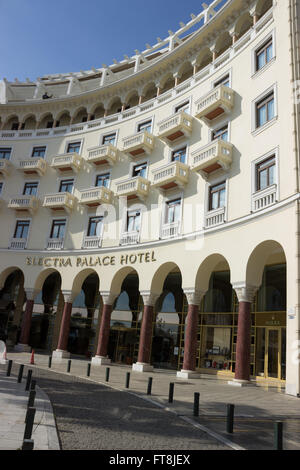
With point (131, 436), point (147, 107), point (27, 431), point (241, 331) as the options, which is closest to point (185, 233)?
point (241, 331)

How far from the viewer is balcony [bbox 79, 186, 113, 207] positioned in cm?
3144

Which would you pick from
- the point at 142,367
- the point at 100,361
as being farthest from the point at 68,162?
the point at 142,367

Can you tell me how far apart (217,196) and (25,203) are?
19554 millimetres

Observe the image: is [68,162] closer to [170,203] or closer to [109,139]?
[109,139]

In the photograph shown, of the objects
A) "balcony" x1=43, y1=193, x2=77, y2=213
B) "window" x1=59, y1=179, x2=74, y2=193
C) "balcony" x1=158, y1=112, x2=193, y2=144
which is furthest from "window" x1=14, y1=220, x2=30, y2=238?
"balcony" x1=158, y1=112, x2=193, y2=144

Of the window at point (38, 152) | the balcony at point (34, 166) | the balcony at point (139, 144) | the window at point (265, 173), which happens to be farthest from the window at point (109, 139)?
the window at point (265, 173)

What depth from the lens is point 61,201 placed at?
33.5 m

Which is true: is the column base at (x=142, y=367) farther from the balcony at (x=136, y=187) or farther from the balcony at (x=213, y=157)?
the balcony at (x=213, y=157)

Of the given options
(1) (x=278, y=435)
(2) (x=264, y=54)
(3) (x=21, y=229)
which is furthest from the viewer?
(3) (x=21, y=229)

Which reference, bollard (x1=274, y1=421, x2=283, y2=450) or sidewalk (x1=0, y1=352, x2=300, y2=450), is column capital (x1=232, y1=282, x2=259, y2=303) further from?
bollard (x1=274, y1=421, x2=283, y2=450)

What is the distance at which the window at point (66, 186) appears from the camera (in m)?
35.4

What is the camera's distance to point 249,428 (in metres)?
10.5

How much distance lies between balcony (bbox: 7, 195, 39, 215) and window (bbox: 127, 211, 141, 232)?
10.4 meters

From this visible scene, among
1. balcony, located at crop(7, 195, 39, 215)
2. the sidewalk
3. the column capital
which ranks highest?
balcony, located at crop(7, 195, 39, 215)
